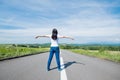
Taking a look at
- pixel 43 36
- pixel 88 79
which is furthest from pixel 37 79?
pixel 43 36

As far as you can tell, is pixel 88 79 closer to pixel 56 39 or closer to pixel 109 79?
pixel 109 79

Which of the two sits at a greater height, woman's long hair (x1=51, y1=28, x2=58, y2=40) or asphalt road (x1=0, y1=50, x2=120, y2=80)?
woman's long hair (x1=51, y1=28, x2=58, y2=40)

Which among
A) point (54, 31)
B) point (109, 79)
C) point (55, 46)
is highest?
point (54, 31)

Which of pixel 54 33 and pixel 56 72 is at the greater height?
pixel 54 33

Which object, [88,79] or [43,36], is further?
[43,36]

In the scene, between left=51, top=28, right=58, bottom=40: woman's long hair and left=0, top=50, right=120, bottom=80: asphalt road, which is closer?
left=0, top=50, right=120, bottom=80: asphalt road

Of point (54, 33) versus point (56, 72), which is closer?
point (56, 72)

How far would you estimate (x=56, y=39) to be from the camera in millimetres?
8469

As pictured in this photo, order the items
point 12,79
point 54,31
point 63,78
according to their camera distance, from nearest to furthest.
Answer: point 12,79 < point 63,78 < point 54,31

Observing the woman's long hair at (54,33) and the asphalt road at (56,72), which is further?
the woman's long hair at (54,33)

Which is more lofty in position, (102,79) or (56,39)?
(56,39)

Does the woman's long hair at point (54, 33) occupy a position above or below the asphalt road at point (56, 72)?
A: above

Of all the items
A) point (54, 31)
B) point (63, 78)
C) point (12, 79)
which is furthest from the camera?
point (54, 31)

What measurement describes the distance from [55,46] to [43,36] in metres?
0.75
